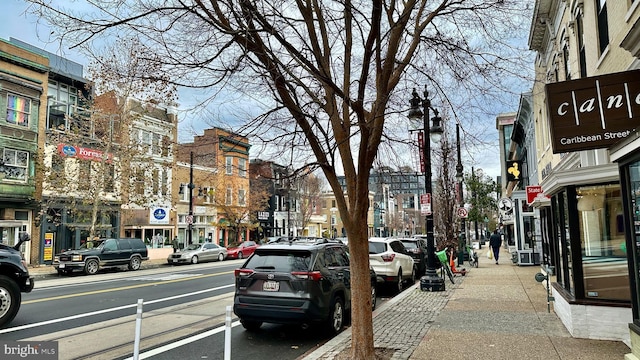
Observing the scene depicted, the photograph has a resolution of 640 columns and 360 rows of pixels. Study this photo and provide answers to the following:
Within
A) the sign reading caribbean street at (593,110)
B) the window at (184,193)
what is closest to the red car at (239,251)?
the window at (184,193)

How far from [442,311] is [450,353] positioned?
355 cm

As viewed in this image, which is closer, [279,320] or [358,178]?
[358,178]

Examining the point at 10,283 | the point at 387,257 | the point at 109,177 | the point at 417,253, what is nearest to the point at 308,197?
the point at 109,177

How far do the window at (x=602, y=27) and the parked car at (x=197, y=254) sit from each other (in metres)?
24.3

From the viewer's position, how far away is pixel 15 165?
25000 mm

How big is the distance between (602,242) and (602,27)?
17.8 ft

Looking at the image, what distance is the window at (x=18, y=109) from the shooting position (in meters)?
25.0

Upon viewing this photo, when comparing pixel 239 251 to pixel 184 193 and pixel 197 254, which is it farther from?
pixel 184 193

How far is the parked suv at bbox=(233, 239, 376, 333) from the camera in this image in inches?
311

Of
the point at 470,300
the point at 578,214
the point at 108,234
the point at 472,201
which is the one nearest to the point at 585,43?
the point at 578,214

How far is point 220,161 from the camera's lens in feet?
23.6

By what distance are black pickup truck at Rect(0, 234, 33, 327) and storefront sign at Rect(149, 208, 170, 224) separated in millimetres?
26884

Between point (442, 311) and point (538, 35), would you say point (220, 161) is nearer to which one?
point (442, 311)

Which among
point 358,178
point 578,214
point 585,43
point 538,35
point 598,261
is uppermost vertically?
point 538,35
